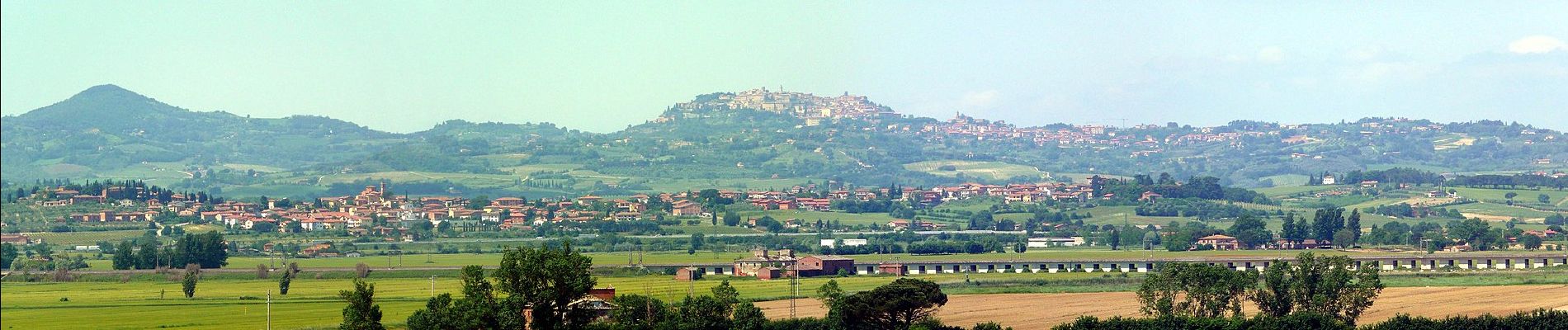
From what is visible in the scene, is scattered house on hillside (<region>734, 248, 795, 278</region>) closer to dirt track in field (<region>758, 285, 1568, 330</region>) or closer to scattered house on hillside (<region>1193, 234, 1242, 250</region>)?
dirt track in field (<region>758, 285, 1568, 330</region>)

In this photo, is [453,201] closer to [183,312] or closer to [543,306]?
[183,312]

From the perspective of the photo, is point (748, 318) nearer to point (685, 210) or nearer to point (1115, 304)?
point (1115, 304)

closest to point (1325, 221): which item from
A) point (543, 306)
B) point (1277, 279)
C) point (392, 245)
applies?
point (392, 245)

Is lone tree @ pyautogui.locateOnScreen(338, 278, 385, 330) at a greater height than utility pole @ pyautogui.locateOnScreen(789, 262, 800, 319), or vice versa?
lone tree @ pyautogui.locateOnScreen(338, 278, 385, 330)

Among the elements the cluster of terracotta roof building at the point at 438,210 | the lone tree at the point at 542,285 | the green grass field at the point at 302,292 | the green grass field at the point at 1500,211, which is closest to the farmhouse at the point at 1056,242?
the cluster of terracotta roof building at the point at 438,210

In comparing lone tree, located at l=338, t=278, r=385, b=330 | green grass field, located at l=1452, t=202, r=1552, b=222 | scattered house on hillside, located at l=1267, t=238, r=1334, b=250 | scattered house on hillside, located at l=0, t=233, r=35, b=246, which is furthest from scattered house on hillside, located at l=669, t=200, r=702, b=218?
lone tree, located at l=338, t=278, r=385, b=330

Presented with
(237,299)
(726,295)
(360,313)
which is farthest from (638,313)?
(237,299)

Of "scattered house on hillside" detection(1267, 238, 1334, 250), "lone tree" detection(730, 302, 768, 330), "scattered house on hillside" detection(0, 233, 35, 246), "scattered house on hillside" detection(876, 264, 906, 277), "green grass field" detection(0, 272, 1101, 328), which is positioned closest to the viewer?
"lone tree" detection(730, 302, 768, 330)
